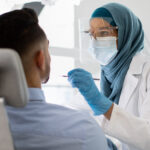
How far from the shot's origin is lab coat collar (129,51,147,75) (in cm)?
141

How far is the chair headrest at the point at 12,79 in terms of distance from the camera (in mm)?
449

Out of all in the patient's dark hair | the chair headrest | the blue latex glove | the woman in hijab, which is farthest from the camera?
the woman in hijab

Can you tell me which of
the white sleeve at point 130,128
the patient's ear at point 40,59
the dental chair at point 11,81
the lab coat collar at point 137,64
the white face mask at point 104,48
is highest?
the dental chair at point 11,81

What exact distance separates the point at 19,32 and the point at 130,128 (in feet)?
2.45

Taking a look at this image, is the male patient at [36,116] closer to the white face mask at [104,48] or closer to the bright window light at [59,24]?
the white face mask at [104,48]

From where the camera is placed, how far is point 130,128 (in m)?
1.15

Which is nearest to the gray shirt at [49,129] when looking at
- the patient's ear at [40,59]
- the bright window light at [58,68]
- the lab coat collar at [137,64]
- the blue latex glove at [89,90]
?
the patient's ear at [40,59]

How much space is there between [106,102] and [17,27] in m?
0.62

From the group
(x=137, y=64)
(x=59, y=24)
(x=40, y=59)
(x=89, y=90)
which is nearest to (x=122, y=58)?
(x=137, y=64)

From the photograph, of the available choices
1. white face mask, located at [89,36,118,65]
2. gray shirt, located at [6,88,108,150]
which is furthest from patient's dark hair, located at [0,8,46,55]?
white face mask, located at [89,36,118,65]

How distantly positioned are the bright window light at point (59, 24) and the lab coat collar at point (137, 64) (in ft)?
3.15

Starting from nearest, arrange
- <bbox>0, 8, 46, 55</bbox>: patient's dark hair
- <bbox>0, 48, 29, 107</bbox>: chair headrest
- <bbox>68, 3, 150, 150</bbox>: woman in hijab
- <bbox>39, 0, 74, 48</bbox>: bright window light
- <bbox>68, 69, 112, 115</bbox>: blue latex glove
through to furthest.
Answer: <bbox>0, 48, 29, 107</bbox>: chair headrest
<bbox>0, 8, 46, 55</bbox>: patient's dark hair
<bbox>68, 69, 112, 115</bbox>: blue latex glove
<bbox>68, 3, 150, 150</bbox>: woman in hijab
<bbox>39, 0, 74, 48</bbox>: bright window light

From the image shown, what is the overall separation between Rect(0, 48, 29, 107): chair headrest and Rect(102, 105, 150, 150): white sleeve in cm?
77

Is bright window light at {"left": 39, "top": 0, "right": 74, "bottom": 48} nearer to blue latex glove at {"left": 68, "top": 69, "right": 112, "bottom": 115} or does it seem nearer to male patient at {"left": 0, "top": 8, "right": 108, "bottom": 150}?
blue latex glove at {"left": 68, "top": 69, "right": 112, "bottom": 115}
